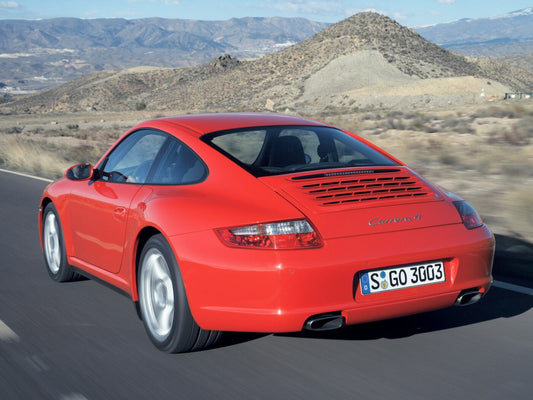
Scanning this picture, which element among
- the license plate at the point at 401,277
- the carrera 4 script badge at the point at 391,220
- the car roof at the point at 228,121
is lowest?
the license plate at the point at 401,277

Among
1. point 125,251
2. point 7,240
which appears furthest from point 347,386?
point 7,240

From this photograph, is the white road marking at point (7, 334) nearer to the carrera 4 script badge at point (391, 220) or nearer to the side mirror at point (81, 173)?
the side mirror at point (81, 173)

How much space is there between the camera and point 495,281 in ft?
19.8

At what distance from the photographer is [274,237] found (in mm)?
3748

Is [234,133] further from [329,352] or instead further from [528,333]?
[528,333]

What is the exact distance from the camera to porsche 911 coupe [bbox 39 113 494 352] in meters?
3.75

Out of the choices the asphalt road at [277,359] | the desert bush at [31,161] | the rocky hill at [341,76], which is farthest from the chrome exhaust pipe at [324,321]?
the rocky hill at [341,76]

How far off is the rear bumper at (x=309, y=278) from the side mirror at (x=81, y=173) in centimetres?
163

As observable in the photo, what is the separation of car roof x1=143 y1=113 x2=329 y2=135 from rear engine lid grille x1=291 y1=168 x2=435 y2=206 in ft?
2.82

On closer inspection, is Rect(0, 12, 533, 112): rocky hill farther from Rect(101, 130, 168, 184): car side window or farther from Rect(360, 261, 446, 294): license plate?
Rect(360, 261, 446, 294): license plate

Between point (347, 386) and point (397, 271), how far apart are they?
25.8 inches

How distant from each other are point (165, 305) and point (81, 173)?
5.34 ft

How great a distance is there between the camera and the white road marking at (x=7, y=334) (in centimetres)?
473

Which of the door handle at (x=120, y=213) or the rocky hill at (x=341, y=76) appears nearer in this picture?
the door handle at (x=120, y=213)
